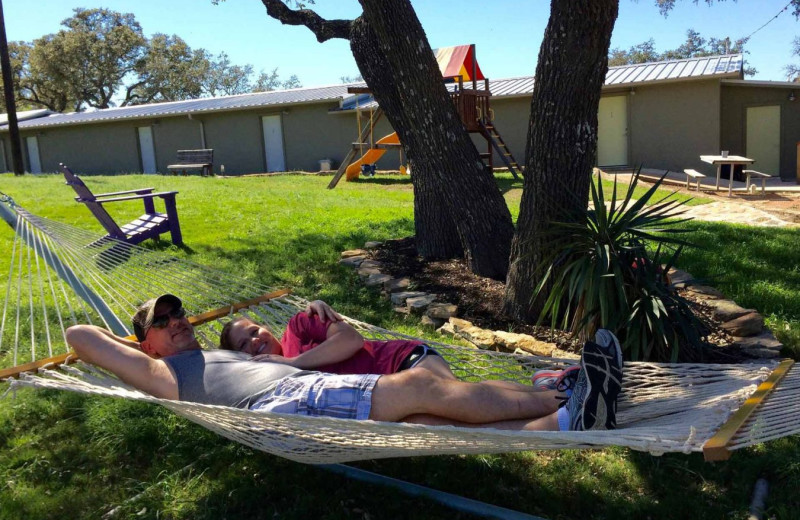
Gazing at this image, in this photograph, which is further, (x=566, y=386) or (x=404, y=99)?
(x=404, y=99)

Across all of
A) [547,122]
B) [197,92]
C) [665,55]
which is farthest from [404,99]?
[665,55]

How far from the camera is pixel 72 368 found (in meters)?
2.30

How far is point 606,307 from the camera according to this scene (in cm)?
300

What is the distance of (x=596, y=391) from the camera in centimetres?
193

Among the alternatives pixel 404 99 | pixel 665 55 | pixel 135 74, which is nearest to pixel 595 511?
pixel 404 99

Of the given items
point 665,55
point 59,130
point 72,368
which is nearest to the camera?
point 72,368

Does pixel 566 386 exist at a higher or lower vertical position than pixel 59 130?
lower

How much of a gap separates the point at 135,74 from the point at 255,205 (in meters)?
26.5

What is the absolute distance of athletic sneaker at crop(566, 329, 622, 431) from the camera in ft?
6.32

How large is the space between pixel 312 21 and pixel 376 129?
1008 centimetres

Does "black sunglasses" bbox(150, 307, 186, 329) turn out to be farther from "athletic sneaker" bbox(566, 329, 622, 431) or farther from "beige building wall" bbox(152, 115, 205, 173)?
"beige building wall" bbox(152, 115, 205, 173)

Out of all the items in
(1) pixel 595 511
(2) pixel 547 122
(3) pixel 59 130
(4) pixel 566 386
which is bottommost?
(1) pixel 595 511

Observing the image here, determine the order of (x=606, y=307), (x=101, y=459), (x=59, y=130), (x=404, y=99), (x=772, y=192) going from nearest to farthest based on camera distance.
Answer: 1. (x=101, y=459)
2. (x=606, y=307)
3. (x=404, y=99)
4. (x=772, y=192)
5. (x=59, y=130)

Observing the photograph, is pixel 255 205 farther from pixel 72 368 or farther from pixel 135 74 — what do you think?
pixel 135 74
